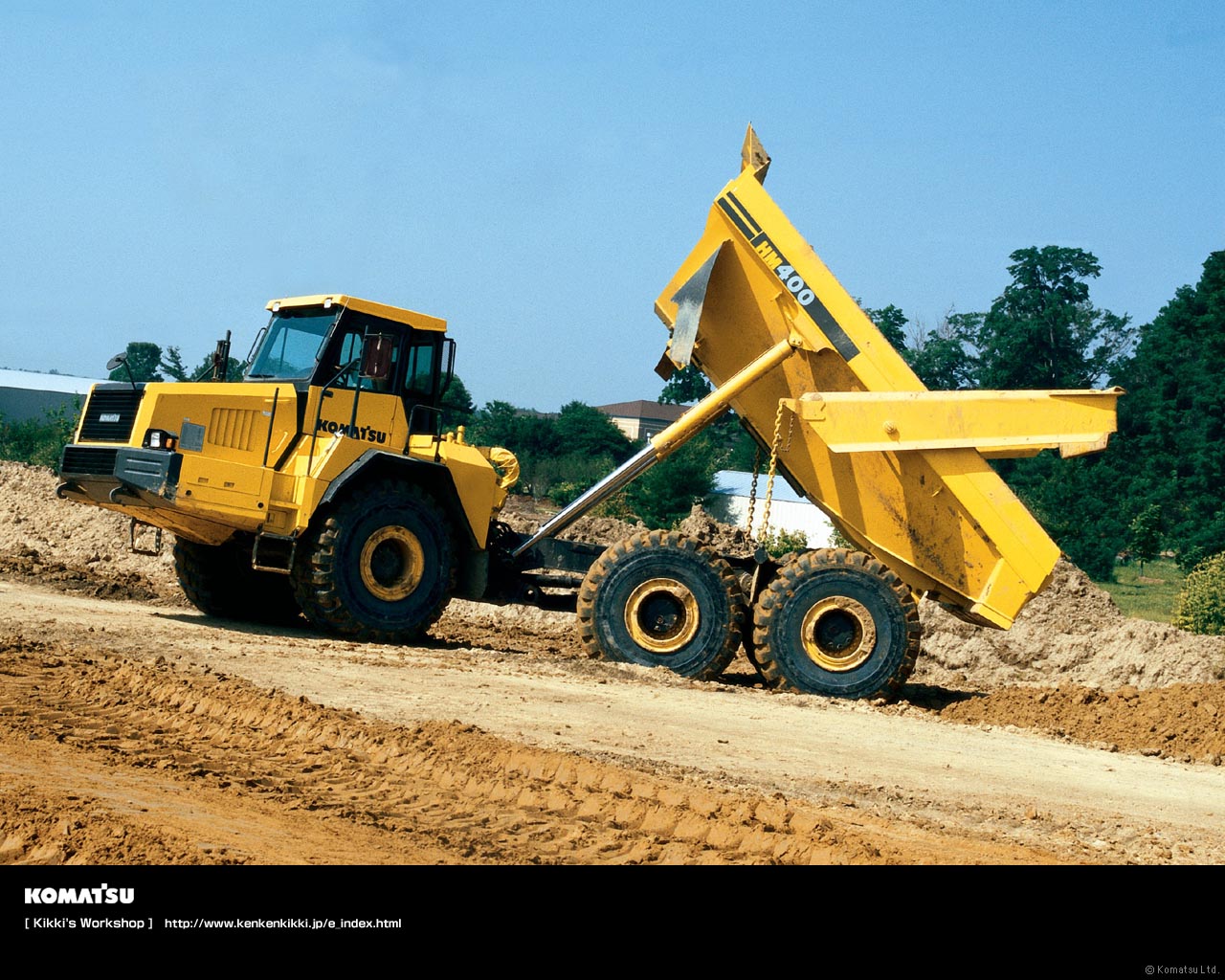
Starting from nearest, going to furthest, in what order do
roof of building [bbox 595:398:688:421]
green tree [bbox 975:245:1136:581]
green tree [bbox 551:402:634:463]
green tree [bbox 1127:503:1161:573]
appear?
1. green tree [bbox 1127:503:1161:573]
2. green tree [bbox 551:402:634:463]
3. green tree [bbox 975:245:1136:581]
4. roof of building [bbox 595:398:688:421]

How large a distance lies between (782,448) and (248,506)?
4628mm

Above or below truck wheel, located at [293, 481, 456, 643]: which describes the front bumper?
above

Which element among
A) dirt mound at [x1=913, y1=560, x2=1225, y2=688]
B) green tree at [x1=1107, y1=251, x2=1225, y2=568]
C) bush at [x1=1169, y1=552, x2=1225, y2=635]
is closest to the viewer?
dirt mound at [x1=913, y1=560, x2=1225, y2=688]

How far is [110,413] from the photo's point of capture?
11219mm

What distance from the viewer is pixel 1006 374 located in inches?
2218

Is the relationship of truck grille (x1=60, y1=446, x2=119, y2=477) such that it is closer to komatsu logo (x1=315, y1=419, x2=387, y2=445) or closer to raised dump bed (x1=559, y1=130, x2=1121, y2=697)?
komatsu logo (x1=315, y1=419, x2=387, y2=445)

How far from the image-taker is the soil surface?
5.68 m

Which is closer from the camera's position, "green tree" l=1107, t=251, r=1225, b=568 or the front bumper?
the front bumper

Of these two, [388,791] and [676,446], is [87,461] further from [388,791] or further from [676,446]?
[388,791]
